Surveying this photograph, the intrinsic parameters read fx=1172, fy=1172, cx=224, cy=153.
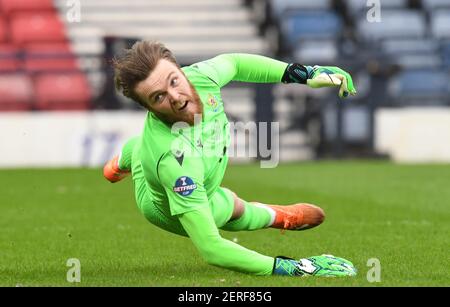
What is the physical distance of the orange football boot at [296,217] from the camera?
7.92m

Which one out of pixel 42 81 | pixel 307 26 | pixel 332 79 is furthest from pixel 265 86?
pixel 332 79

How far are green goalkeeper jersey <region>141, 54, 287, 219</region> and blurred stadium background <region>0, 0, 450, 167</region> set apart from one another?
1129cm

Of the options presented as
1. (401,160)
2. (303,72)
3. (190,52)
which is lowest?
(401,160)

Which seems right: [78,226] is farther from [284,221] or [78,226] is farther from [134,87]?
[134,87]

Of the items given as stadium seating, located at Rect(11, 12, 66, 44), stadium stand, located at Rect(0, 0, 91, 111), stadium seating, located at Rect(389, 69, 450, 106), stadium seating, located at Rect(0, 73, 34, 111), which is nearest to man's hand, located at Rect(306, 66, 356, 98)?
stadium stand, located at Rect(0, 0, 91, 111)

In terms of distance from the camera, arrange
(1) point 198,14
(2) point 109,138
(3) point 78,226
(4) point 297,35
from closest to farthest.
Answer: (3) point 78,226 < (2) point 109,138 < (4) point 297,35 < (1) point 198,14

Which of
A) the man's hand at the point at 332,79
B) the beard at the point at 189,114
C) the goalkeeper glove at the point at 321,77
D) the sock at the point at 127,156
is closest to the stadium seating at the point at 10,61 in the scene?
the sock at the point at 127,156

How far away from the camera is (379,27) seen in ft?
78.7

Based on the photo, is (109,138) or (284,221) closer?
(284,221)

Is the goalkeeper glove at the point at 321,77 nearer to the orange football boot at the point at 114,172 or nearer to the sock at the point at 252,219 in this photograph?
the sock at the point at 252,219

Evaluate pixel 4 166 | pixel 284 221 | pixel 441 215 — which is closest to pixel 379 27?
pixel 4 166

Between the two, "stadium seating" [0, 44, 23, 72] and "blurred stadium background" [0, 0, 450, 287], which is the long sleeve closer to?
"blurred stadium background" [0, 0, 450, 287]

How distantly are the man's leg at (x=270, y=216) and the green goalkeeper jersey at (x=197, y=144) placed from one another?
39 cm

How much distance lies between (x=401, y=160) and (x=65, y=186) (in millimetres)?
7649
